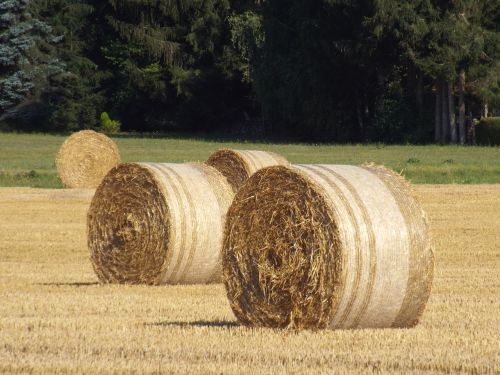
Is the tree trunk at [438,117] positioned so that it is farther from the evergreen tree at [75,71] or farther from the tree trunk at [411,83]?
the evergreen tree at [75,71]

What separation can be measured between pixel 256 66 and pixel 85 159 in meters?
29.1

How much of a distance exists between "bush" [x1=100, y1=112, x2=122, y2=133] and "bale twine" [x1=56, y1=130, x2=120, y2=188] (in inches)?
1550

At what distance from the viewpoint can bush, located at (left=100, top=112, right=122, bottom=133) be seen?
235 ft

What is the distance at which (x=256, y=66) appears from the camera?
5925 centimetres

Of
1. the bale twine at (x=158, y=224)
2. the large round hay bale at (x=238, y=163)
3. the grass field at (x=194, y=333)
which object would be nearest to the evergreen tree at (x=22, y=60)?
the large round hay bale at (x=238, y=163)

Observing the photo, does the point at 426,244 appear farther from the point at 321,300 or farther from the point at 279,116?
the point at 279,116

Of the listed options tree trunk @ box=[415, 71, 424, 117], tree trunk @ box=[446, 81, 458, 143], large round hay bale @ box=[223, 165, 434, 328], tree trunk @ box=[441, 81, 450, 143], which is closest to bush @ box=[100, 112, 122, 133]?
tree trunk @ box=[415, 71, 424, 117]

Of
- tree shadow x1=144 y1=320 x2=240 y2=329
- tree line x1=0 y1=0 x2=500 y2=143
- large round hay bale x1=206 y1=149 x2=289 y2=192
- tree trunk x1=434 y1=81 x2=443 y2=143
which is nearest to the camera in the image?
tree shadow x1=144 y1=320 x2=240 y2=329

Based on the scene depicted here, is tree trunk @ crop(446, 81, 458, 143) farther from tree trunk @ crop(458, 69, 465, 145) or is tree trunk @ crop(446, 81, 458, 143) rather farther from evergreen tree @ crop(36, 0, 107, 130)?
evergreen tree @ crop(36, 0, 107, 130)

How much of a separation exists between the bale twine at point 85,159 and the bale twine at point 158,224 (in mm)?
16416

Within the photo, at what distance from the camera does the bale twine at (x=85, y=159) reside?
3050 centimetres

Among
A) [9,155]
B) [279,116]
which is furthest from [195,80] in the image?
[9,155]

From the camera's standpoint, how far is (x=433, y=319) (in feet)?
34.5

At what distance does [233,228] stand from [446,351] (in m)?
2.45
